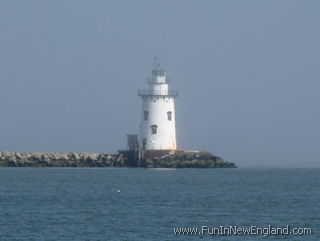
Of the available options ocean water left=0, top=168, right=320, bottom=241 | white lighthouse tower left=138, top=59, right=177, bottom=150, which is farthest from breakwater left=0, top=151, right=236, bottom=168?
ocean water left=0, top=168, right=320, bottom=241

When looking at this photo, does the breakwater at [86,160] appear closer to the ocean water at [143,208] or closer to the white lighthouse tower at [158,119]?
the white lighthouse tower at [158,119]

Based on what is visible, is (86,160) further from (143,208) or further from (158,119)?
(143,208)

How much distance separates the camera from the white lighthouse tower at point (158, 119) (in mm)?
81250

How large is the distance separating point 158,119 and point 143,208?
36.4 meters

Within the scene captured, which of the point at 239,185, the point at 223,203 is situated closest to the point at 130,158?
the point at 239,185

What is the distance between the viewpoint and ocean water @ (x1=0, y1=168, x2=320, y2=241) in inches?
1433

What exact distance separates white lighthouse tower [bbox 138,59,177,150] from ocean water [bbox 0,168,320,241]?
539 inches

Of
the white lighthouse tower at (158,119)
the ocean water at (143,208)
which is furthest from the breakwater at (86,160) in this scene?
the ocean water at (143,208)

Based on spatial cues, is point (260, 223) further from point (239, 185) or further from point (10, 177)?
point (10, 177)

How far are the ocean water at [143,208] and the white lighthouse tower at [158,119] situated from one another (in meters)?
13.7

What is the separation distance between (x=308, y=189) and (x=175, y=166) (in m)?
23.2

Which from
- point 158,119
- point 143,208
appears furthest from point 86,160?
point 143,208

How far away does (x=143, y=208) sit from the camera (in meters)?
45.0

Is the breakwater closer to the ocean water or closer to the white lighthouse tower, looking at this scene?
the white lighthouse tower
